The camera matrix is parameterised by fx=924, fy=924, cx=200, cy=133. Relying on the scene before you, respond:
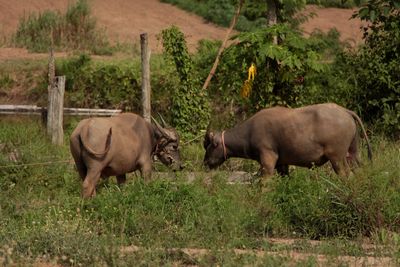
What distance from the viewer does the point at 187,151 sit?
13.9 metres

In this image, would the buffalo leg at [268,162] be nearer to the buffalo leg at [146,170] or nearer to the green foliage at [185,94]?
the buffalo leg at [146,170]

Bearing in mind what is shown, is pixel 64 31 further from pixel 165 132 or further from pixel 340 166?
pixel 340 166

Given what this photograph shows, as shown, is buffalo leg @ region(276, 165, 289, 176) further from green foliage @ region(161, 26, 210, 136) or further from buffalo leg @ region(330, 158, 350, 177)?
green foliage @ region(161, 26, 210, 136)

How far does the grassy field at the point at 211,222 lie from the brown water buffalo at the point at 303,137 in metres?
0.35

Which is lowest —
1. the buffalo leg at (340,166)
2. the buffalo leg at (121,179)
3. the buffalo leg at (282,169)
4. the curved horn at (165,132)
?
the buffalo leg at (121,179)

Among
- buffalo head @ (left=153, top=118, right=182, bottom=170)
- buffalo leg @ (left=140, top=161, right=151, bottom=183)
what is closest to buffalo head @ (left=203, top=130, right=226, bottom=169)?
buffalo head @ (left=153, top=118, right=182, bottom=170)

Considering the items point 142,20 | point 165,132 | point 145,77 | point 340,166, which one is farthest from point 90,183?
point 142,20

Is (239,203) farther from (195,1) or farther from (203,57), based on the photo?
(195,1)

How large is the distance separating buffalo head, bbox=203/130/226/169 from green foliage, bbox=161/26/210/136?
2314mm

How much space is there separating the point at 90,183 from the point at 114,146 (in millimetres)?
538

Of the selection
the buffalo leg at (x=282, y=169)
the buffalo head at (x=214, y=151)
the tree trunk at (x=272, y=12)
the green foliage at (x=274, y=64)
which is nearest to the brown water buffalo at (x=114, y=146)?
the buffalo head at (x=214, y=151)

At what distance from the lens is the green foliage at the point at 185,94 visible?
14.9 m

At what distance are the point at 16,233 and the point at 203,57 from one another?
8.82 meters

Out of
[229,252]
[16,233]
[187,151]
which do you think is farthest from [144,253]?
[187,151]
